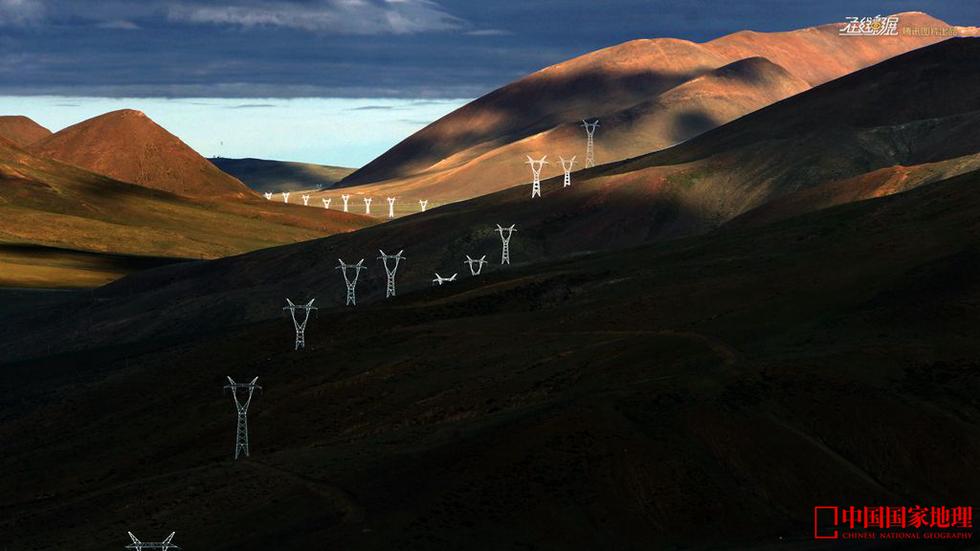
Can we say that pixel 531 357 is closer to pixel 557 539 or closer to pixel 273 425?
pixel 273 425

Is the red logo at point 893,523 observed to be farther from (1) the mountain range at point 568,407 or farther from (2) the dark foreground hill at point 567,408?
(1) the mountain range at point 568,407

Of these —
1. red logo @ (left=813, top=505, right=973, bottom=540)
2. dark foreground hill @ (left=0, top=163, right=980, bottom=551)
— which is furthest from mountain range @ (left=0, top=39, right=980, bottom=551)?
red logo @ (left=813, top=505, right=973, bottom=540)

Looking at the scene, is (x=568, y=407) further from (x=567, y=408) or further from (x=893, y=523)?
(x=893, y=523)

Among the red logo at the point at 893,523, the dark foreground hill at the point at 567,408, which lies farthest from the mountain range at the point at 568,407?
the red logo at the point at 893,523

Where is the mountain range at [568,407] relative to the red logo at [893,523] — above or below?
above

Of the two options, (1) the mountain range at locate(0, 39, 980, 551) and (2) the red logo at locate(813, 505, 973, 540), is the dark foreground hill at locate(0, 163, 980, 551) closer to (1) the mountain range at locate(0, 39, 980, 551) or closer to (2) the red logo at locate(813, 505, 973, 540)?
(1) the mountain range at locate(0, 39, 980, 551)

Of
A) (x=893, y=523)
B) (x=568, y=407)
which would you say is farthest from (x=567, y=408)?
(x=893, y=523)

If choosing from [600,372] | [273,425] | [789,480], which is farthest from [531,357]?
[789,480]
